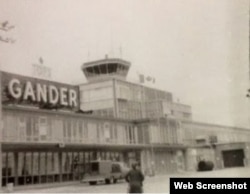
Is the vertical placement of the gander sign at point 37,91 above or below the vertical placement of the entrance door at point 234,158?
above

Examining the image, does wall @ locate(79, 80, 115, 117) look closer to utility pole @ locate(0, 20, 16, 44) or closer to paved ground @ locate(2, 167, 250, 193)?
paved ground @ locate(2, 167, 250, 193)

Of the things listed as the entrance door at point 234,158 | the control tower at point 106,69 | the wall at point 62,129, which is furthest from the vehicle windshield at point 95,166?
the entrance door at point 234,158

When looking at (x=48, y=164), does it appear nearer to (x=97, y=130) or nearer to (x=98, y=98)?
(x=97, y=130)

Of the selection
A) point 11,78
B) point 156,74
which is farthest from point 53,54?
point 156,74

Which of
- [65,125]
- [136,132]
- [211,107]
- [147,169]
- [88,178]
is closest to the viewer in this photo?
[211,107]

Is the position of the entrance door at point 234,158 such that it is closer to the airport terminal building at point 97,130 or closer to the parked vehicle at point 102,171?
the airport terminal building at point 97,130

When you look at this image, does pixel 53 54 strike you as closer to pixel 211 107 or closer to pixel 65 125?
pixel 65 125

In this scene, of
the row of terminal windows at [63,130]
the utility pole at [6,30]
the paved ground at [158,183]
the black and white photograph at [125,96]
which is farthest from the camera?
the row of terminal windows at [63,130]
